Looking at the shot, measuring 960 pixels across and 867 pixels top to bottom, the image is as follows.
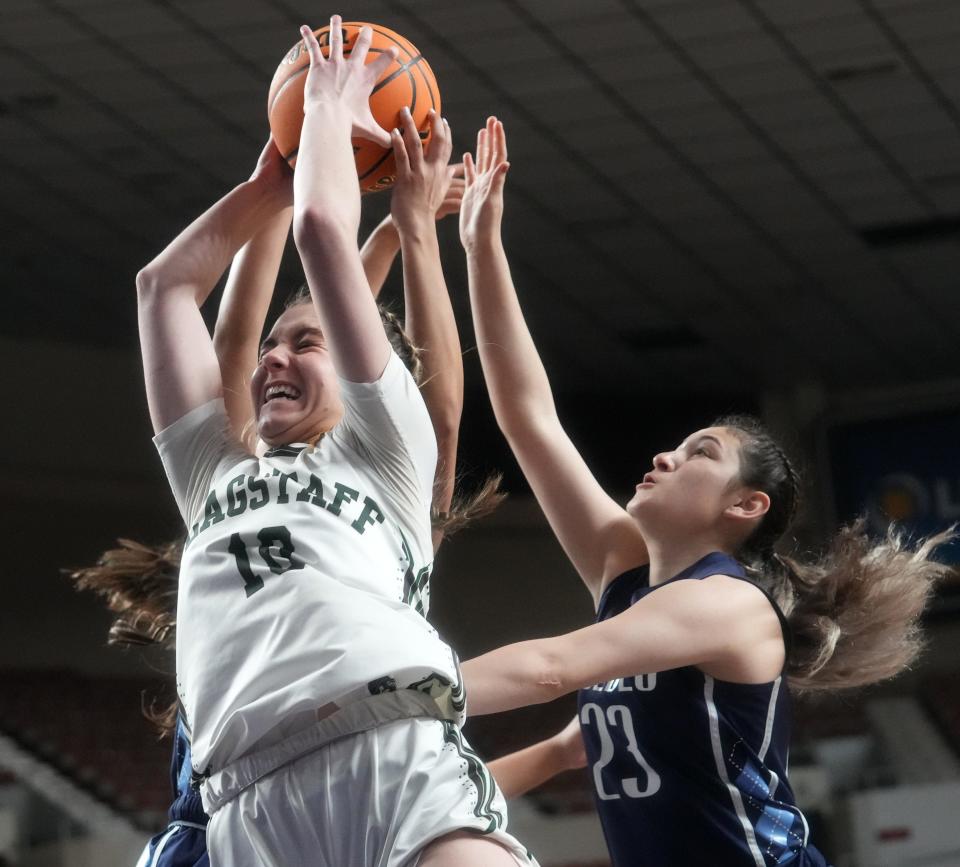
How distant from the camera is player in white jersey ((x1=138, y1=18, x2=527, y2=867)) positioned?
1986mm

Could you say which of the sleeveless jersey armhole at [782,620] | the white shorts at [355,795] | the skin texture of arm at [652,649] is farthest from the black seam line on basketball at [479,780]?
the sleeveless jersey armhole at [782,620]

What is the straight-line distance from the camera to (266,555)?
2.11 meters

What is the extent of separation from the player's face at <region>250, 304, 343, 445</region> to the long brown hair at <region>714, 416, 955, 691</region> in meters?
1.08

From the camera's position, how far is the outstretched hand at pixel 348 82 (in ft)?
7.66

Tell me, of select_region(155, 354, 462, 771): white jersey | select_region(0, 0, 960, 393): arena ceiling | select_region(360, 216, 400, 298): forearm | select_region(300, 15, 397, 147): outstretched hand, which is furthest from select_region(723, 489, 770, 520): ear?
select_region(0, 0, 960, 393): arena ceiling

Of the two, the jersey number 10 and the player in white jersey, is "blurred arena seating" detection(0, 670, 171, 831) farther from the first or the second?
the jersey number 10

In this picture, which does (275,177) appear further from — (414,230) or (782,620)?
(782,620)

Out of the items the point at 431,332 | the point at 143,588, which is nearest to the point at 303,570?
the point at 431,332

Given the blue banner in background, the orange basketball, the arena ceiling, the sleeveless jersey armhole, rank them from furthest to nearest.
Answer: the blue banner in background → the arena ceiling → the sleeveless jersey armhole → the orange basketball

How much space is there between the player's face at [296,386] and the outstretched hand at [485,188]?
2.64 ft

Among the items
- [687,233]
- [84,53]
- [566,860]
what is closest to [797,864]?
[84,53]

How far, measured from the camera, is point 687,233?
35.1 ft

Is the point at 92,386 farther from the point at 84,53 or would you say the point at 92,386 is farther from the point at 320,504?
the point at 320,504

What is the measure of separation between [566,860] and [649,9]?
5382mm
